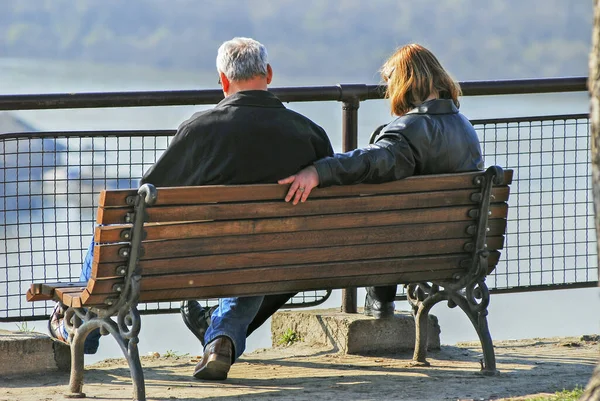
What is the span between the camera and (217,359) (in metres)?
5.20

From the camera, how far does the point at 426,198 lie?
16.6 ft

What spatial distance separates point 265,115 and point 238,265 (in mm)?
633

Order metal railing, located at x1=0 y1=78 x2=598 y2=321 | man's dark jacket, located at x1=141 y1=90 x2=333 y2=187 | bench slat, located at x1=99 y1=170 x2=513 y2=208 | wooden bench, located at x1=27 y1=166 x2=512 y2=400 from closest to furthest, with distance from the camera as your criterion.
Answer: bench slat, located at x1=99 y1=170 x2=513 y2=208, wooden bench, located at x1=27 y1=166 x2=512 y2=400, man's dark jacket, located at x1=141 y1=90 x2=333 y2=187, metal railing, located at x1=0 y1=78 x2=598 y2=321

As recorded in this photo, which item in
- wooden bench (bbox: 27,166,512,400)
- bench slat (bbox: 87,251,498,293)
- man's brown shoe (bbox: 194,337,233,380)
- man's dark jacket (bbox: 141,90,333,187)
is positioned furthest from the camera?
man's brown shoe (bbox: 194,337,233,380)

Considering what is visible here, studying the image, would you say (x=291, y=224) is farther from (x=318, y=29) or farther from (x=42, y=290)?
(x=318, y=29)

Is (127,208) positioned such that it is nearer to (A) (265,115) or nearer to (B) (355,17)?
(A) (265,115)

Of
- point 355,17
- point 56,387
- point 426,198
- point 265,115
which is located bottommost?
point 56,387

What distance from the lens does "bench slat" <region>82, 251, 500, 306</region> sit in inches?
186

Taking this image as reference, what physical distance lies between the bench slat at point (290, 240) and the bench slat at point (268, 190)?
0.53ft

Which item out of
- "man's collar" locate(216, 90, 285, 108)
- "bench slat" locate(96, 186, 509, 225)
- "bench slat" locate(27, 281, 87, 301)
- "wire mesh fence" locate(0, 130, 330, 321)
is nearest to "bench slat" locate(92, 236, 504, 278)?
"bench slat" locate(96, 186, 509, 225)

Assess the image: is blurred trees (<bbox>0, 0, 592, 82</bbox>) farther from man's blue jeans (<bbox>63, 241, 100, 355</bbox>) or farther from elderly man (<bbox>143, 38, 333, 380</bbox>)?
elderly man (<bbox>143, 38, 333, 380</bbox>)

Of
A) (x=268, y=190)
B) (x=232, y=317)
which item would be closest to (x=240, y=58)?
(x=268, y=190)

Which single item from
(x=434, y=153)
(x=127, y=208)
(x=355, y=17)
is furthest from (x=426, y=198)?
(x=355, y=17)

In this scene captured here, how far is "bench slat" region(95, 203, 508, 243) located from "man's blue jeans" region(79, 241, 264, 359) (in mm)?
618
